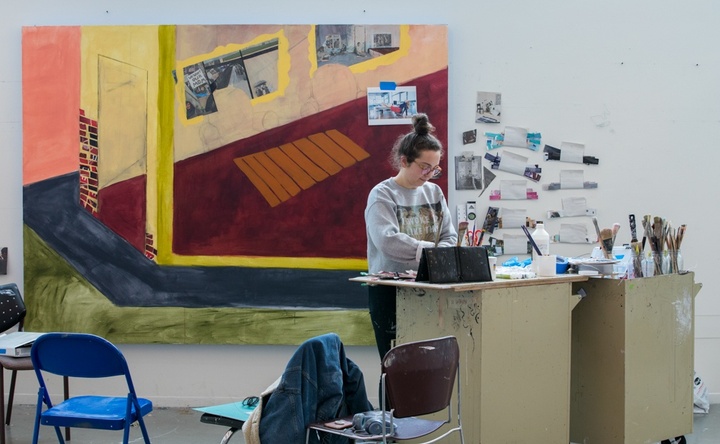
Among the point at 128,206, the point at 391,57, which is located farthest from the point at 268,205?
the point at 391,57

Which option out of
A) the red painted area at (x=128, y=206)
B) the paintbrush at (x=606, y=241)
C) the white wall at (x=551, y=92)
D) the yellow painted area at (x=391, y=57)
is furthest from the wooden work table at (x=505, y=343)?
the red painted area at (x=128, y=206)

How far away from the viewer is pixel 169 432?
4473 millimetres

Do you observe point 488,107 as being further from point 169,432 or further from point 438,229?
point 169,432

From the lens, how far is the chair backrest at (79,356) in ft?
10.4

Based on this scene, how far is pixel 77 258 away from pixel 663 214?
12.1 feet

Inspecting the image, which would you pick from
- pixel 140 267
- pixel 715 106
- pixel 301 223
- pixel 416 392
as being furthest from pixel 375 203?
pixel 715 106

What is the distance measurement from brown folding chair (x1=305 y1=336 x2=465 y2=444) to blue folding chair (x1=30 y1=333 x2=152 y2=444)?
0.81 meters

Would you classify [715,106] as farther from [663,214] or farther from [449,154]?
[449,154]

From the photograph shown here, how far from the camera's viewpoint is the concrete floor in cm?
430

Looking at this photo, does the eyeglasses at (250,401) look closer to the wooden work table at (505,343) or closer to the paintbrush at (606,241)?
the wooden work table at (505,343)

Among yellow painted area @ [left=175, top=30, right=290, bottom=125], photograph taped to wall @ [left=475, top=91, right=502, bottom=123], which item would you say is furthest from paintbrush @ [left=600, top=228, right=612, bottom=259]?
yellow painted area @ [left=175, top=30, right=290, bottom=125]

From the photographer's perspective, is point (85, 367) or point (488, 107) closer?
point (85, 367)

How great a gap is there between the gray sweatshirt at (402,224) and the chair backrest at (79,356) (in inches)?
46.6

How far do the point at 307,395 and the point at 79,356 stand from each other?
38.7 inches
